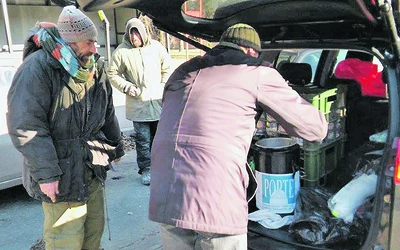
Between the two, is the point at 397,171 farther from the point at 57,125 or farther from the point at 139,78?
the point at 139,78

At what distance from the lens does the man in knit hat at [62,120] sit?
2.43 metres

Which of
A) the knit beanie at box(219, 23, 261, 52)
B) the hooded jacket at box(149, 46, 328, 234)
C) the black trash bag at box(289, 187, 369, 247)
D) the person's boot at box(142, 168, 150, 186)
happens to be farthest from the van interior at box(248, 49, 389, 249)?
the person's boot at box(142, 168, 150, 186)

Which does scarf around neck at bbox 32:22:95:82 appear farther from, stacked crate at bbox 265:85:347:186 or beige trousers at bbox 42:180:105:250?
stacked crate at bbox 265:85:347:186

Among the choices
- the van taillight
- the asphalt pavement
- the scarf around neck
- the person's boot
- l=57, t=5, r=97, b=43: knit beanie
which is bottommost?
the asphalt pavement

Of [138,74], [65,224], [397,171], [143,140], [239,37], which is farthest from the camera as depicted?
[143,140]

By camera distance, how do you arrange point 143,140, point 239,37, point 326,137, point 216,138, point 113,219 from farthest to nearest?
point 143,140, point 113,219, point 326,137, point 239,37, point 216,138

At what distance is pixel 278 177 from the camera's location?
9.20ft

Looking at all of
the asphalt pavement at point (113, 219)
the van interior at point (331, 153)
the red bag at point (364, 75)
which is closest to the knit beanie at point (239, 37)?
the van interior at point (331, 153)

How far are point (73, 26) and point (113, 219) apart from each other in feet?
7.01

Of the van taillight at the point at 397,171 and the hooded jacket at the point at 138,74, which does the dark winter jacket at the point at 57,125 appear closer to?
the van taillight at the point at 397,171

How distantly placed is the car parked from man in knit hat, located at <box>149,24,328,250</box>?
1.52 ft

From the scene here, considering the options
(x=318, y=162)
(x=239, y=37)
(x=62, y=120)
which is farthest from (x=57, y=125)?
(x=318, y=162)

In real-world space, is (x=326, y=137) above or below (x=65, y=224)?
above

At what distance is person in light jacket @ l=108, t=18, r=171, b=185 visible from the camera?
15.8 ft
